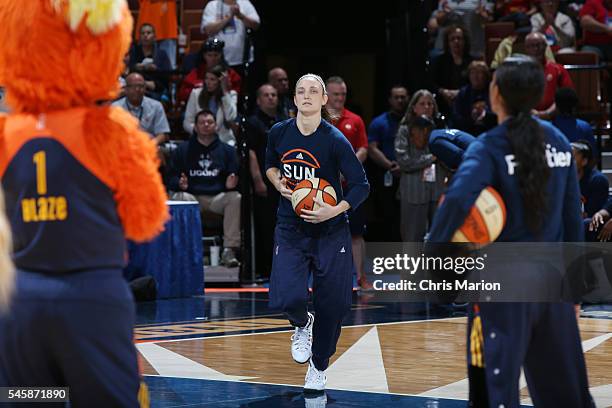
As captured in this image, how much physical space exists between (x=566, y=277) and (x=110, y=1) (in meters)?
2.03

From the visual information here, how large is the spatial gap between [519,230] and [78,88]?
67.8 inches

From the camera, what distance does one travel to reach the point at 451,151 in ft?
16.2

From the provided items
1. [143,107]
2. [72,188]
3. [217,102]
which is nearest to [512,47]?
[217,102]

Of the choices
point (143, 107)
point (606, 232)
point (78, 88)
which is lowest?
point (606, 232)

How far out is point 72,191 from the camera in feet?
11.8

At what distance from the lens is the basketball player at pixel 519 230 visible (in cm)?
422

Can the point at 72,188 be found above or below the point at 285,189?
above

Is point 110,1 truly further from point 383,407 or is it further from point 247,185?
point 247,185

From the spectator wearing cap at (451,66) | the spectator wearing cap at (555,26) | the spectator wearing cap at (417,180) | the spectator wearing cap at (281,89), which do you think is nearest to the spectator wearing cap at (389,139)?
the spectator wearing cap at (417,180)

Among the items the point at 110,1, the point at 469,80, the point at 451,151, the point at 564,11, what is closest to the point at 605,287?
the point at 469,80

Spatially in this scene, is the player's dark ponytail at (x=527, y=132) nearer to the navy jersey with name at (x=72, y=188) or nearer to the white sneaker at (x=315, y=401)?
the navy jersey with name at (x=72, y=188)

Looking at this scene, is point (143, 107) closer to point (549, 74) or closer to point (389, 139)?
point (389, 139)

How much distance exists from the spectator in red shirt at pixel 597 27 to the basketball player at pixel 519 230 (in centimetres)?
1117

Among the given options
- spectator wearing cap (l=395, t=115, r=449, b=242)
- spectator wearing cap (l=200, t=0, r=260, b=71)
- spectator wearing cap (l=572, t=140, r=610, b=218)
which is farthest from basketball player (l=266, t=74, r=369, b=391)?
spectator wearing cap (l=200, t=0, r=260, b=71)
